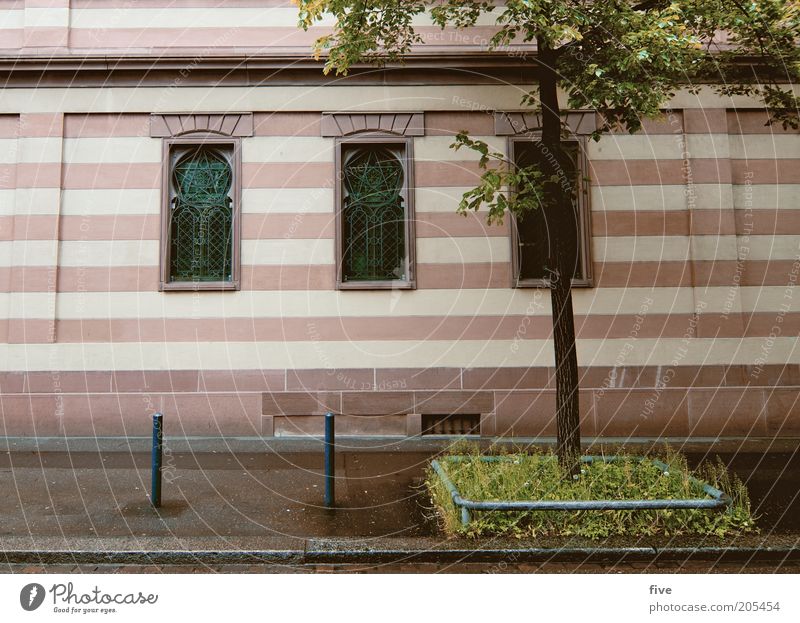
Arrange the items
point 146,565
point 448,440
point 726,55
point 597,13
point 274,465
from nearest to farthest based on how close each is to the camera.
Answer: point 146,565, point 597,13, point 726,55, point 274,465, point 448,440

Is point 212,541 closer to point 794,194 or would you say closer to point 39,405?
point 39,405

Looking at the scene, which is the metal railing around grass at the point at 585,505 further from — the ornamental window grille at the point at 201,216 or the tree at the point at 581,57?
the ornamental window grille at the point at 201,216

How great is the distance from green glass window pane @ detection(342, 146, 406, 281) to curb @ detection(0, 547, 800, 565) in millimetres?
5321

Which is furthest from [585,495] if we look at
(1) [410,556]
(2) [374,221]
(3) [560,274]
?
(2) [374,221]

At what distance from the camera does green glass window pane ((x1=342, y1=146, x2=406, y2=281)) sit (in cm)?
940

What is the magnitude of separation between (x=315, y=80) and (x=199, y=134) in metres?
2.21

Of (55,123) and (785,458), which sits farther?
(55,123)

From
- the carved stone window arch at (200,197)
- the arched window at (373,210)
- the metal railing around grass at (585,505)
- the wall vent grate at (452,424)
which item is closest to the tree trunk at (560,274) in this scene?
the metal railing around grass at (585,505)

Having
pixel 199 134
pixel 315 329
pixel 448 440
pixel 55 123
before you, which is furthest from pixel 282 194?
pixel 448 440

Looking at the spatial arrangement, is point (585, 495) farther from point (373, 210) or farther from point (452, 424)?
point (373, 210)

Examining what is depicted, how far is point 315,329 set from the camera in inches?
361

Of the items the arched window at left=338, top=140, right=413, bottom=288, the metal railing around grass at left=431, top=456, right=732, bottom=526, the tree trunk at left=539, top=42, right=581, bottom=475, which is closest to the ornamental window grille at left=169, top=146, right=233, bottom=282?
the arched window at left=338, top=140, right=413, bottom=288

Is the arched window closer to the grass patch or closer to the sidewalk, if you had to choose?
the sidewalk

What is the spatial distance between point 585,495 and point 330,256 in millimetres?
5560
